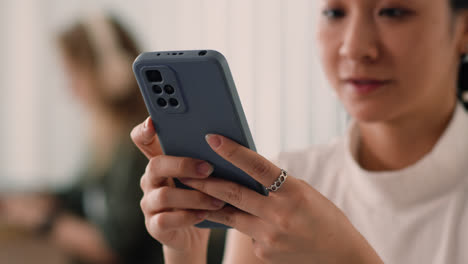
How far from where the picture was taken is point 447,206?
3.26 feet

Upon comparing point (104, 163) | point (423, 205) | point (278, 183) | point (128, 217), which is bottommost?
point (128, 217)

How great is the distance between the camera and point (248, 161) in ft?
2.09

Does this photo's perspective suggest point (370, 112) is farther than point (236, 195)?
Yes

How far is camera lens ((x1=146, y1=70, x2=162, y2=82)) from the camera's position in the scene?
0.66 meters

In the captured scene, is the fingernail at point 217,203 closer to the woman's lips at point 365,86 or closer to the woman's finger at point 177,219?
the woman's finger at point 177,219

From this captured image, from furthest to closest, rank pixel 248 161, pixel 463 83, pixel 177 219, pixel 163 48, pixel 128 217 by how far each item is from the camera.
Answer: pixel 163 48 → pixel 128 217 → pixel 463 83 → pixel 177 219 → pixel 248 161

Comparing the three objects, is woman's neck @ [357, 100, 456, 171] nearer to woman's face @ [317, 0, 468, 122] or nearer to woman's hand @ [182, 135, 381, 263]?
woman's face @ [317, 0, 468, 122]

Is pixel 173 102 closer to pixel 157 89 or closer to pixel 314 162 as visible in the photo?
pixel 157 89

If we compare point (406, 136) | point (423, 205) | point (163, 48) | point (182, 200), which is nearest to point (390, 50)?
point (406, 136)

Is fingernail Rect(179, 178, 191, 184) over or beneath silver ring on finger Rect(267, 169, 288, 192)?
beneath

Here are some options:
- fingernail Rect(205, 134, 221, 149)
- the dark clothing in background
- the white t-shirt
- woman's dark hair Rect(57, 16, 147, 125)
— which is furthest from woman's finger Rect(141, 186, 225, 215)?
woman's dark hair Rect(57, 16, 147, 125)

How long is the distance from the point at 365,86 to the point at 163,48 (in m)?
2.16

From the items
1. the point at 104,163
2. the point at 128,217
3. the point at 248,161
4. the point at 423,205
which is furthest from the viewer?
the point at 104,163

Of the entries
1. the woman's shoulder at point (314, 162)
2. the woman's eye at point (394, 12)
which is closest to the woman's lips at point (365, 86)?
the woman's eye at point (394, 12)
